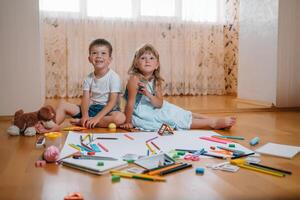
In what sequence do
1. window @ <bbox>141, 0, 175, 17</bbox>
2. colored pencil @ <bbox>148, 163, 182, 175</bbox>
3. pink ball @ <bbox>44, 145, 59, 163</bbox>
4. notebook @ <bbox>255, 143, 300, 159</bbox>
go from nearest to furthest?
colored pencil @ <bbox>148, 163, 182, 175</bbox>, pink ball @ <bbox>44, 145, 59, 163</bbox>, notebook @ <bbox>255, 143, 300, 159</bbox>, window @ <bbox>141, 0, 175, 17</bbox>

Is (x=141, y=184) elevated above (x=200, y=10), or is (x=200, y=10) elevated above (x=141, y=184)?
(x=200, y=10)

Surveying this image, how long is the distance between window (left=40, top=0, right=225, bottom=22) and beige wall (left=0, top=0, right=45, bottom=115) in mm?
1126

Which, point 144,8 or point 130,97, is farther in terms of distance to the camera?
point 144,8

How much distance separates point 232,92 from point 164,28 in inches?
40.4

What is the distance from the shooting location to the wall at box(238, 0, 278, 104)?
2.72 meters

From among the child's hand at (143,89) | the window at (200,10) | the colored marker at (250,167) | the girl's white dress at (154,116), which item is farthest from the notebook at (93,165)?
the window at (200,10)

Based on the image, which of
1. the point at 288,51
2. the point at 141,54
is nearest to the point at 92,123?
the point at 141,54

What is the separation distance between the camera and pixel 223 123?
177cm

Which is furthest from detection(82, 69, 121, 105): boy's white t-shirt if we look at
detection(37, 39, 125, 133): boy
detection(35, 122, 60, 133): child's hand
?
detection(35, 122, 60, 133): child's hand

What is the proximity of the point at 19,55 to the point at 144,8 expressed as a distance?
1655 millimetres

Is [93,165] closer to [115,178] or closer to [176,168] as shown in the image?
[115,178]

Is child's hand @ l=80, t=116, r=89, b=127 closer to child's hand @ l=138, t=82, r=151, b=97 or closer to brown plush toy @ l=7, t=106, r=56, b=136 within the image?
brown plush toy @ l=7, t=106, r=56, b=136

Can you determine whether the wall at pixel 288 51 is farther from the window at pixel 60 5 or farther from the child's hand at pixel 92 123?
the window at pixel 60 5

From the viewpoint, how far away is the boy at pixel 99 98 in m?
1.86
